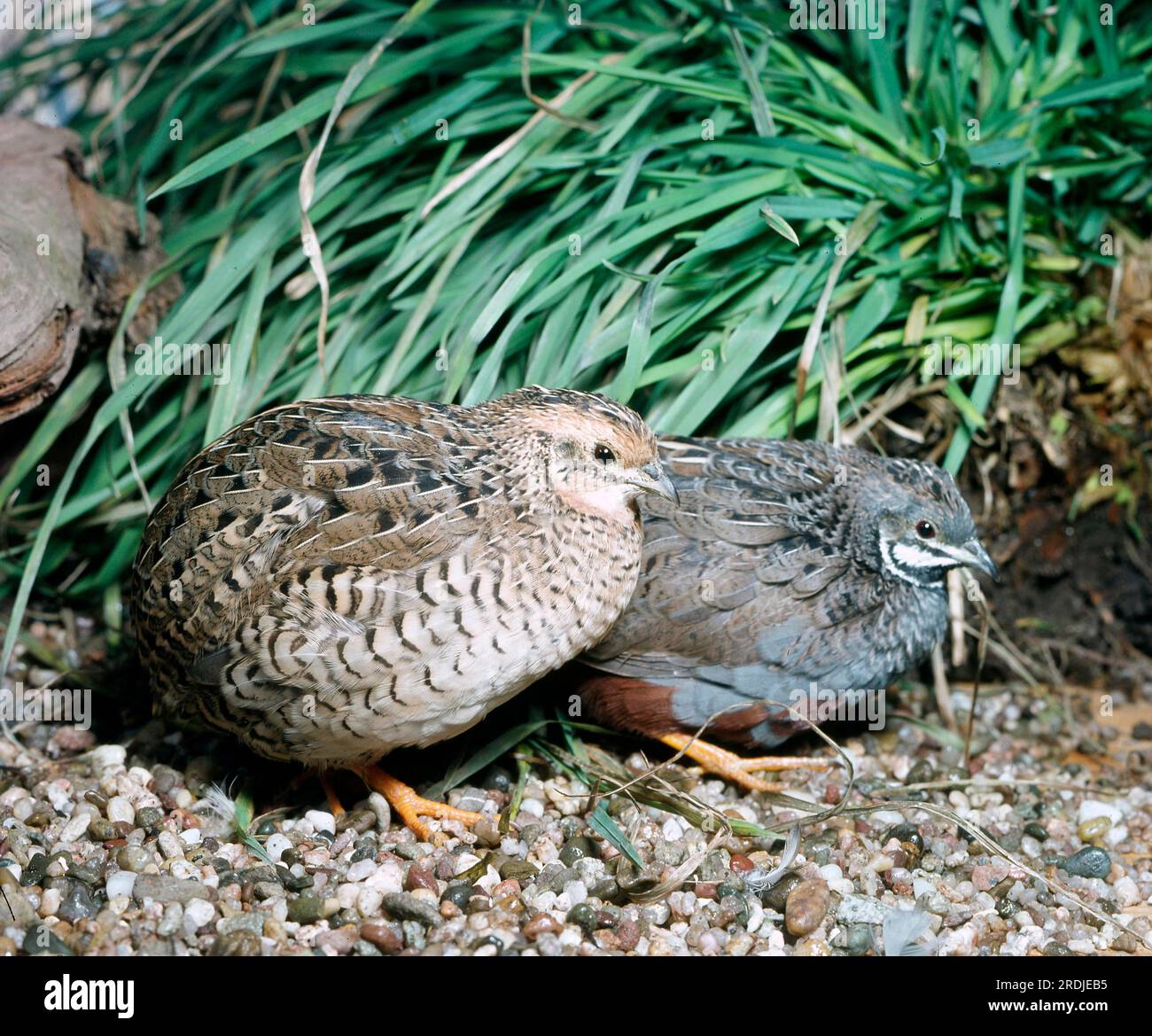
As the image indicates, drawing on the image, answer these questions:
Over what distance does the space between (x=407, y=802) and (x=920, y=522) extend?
1.66 meters

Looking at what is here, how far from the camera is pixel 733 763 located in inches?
140

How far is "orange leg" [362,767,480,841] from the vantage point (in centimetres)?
322

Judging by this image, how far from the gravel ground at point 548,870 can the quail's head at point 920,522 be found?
660 millimetres

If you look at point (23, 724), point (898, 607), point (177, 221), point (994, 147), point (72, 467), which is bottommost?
point (23, 724)

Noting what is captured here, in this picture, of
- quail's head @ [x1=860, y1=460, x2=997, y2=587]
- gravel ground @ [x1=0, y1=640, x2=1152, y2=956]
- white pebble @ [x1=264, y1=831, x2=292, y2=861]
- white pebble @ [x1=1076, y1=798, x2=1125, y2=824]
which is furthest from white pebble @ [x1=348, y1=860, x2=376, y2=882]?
white pebble @ [x1=1076, y1=798, x2=1125, y2=824]

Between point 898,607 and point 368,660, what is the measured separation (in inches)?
64.1

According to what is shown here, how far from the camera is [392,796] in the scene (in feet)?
10.6

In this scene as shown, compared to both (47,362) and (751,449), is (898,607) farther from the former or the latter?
(47,362)

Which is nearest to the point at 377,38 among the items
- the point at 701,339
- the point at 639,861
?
the point at 701,339

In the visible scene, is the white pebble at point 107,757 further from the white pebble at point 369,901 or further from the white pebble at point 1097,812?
the white pebble at point 1097,812

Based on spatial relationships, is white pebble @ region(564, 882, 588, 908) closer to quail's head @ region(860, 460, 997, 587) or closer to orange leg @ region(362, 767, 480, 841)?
orange leg @ region(362, 767, 480, 841)

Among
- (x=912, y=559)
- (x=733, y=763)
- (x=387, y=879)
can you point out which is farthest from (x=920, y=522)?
(x=387, y=879)

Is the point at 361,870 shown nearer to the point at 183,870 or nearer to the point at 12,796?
the point at 183,870

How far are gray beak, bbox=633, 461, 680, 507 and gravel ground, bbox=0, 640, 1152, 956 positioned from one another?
2.90 feet
